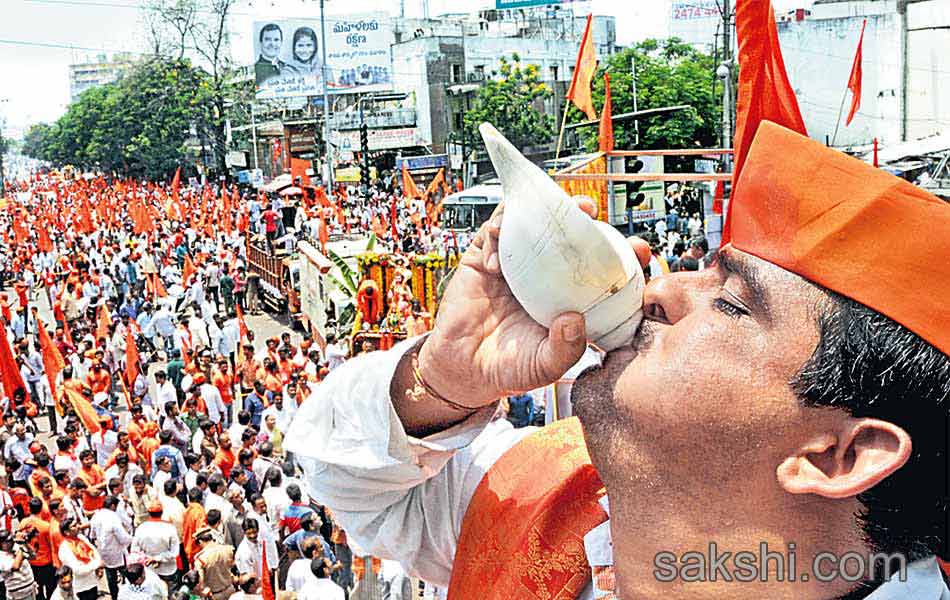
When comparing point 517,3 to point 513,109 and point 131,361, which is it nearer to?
point 513,109

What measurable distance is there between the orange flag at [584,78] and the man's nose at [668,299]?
8.56 metres

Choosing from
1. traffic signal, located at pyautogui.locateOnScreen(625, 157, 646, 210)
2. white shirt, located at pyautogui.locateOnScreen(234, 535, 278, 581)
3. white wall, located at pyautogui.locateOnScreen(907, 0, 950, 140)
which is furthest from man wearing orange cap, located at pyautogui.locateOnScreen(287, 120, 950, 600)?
white wall, located at pyautogui.locateOnScreen(907, 0, 950, 140)

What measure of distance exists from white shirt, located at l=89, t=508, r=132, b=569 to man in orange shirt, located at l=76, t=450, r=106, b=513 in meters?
0.16

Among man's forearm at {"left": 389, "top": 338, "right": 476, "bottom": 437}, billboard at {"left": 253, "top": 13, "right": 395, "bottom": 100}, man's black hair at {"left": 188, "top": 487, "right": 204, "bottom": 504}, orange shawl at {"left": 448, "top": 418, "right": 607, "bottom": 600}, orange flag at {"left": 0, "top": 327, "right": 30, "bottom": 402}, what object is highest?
billboard at {"left": 253, "top": 13, "right": 395, "bottom": 100}

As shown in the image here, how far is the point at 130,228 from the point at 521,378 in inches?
1018

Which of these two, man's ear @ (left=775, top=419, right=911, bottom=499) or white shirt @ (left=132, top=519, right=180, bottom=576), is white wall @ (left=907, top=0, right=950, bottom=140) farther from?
man's ear @ (left=775, top=419, right=911, bottom=499)

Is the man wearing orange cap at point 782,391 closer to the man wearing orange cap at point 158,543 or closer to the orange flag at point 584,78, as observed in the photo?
the man wearing orange cap at point 158,543

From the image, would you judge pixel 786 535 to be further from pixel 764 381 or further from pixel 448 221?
pixel 448 221

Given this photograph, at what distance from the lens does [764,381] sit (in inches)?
61.6

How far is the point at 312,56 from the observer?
43.3 metres

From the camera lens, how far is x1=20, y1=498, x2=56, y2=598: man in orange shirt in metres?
6.71

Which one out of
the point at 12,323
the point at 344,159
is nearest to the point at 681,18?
the point at 344,159

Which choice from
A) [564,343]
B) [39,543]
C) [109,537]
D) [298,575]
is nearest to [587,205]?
[564,343]

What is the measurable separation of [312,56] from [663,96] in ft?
59.8
